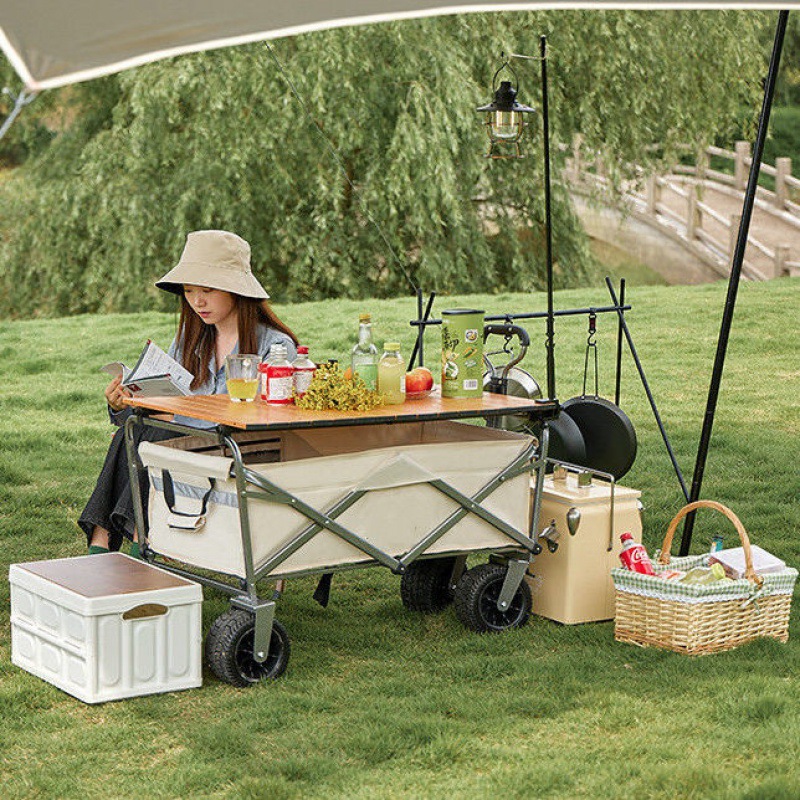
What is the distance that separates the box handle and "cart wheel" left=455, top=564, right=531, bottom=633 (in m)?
0.94

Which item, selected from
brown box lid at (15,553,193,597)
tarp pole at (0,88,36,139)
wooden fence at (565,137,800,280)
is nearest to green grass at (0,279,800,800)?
brown box lid at (15,553,193,597)

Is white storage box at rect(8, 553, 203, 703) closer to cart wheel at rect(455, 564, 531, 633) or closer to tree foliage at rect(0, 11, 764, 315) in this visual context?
cart wheel at rect(455, 564, 531, 633)

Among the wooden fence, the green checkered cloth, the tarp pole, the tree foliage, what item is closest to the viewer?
the tarp pole

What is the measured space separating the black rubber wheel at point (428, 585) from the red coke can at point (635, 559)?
54cm

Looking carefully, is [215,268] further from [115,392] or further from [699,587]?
[699,587]

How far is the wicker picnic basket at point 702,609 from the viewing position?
391 centimetres

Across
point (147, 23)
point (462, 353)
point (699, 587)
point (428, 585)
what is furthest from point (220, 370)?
point (699, 587)

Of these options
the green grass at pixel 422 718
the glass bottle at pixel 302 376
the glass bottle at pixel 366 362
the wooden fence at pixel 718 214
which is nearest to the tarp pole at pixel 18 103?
the glass bottle at pixel 302 376

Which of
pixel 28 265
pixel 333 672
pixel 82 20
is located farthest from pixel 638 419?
pixel 28 265

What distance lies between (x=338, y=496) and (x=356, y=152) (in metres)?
8.38

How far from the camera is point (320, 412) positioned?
12.5 ft

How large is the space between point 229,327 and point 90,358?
5569 millimetres

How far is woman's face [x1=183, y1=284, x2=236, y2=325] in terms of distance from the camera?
4375 millimetres

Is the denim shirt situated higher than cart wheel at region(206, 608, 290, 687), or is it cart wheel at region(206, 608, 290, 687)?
the denim shirt
